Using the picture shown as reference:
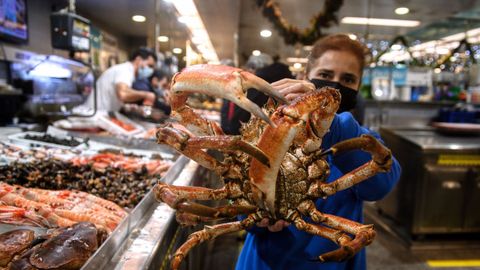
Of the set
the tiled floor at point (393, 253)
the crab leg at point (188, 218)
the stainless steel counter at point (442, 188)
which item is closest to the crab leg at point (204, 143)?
the crab leg at point (188, 218)

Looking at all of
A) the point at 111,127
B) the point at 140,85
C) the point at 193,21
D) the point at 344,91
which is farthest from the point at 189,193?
the point at 193,21

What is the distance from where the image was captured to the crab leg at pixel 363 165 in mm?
1071

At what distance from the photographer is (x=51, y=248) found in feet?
4.05

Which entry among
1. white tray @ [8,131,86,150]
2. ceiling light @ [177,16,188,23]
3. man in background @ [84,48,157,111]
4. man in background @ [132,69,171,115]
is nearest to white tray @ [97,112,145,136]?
man in background @ [84,48,157,111]

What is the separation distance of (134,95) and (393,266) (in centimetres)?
397

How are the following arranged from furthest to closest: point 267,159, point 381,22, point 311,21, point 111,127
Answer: point 381,22 < point 311,21 < point 111,127 < point 267,159

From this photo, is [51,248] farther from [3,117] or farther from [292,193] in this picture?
[3,117]

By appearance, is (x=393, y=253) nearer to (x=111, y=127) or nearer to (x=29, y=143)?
(x=111, y=127)

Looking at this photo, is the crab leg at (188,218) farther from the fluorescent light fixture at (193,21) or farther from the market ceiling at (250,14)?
the market ceiling at (250,14)

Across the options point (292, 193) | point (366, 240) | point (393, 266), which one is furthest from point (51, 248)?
point (393, 266)

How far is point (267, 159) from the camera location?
1015 millimetres

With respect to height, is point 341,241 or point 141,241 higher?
point 341,241

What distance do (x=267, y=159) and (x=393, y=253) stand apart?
4110 millimetres

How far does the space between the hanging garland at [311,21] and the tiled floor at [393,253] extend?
12.1 ft
